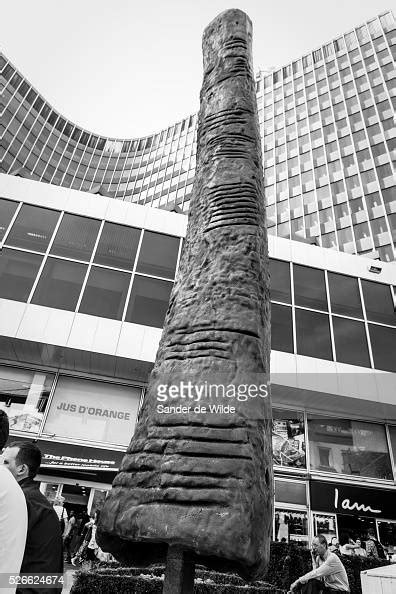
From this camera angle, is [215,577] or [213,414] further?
[215,577]

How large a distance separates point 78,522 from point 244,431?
420 inches

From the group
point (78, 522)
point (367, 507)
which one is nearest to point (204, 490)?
point (78, 522)

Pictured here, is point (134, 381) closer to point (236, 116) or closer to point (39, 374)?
point (39, 374)

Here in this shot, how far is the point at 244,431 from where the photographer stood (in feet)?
4.19

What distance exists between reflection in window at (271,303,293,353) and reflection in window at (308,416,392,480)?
2650mm

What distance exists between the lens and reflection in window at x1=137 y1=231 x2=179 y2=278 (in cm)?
1287

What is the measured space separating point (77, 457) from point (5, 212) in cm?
782

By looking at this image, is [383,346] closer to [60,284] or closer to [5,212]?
[60,284]

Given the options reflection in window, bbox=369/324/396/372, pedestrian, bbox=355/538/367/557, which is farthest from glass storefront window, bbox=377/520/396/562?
reflection in window, bbox=369/324/396/372

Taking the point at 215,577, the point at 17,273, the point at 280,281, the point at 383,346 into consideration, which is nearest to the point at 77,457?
the point at 17,273

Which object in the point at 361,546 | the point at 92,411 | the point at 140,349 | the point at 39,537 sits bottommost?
the point at 39,537

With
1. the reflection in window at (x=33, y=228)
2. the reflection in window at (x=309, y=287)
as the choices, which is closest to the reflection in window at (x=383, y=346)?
the reflection in window at (x=309, y=287)

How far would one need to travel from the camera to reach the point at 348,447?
1262 cm

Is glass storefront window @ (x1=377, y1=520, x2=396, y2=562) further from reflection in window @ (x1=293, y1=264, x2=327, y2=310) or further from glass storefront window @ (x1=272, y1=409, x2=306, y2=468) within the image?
reflection in window @ (x1=293, y1=264, x2=327, y2=310)
